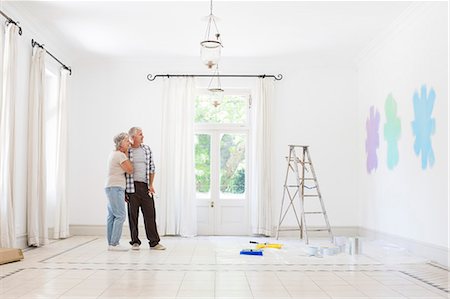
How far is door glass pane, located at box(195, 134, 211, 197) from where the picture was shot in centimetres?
905

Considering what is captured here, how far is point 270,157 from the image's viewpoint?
28.9ft

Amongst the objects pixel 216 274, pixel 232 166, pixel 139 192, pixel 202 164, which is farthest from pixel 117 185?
pixel 232 166

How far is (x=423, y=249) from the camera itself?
603 centimetres

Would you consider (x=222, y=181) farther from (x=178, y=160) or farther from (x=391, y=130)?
(x=391, y=130)

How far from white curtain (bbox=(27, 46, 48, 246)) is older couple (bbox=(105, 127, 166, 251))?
103cm

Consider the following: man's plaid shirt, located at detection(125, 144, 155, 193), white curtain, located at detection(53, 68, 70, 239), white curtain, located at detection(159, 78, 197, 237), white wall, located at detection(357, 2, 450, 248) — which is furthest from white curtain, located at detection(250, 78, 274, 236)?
white curtain, located at detection(53, 68, 70, 239)

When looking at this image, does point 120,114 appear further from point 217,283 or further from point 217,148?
point 217,283

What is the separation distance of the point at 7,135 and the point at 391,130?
194 inches

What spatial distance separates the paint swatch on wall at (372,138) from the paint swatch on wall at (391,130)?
461mm

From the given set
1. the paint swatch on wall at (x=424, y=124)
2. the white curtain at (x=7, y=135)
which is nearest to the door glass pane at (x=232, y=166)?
the paint swatch on wall at (x=424, y=124)

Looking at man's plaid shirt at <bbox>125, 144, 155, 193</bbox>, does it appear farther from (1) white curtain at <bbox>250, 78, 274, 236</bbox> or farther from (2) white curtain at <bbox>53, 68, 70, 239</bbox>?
(1) white curtain at <bbox>250, 78, 274, 236</bbox>

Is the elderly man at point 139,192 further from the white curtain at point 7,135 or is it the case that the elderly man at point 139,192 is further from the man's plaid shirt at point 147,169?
the white curtain at point 7,135

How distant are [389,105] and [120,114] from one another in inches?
174

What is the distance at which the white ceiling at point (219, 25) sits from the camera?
6457mm
